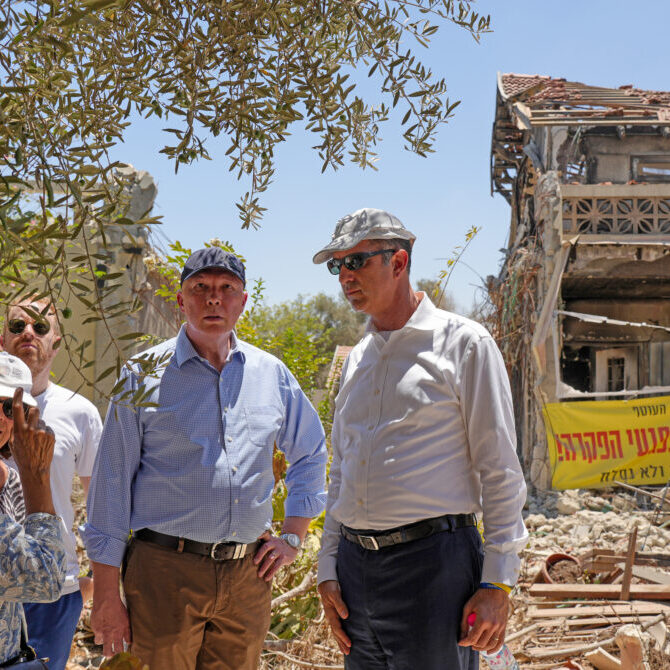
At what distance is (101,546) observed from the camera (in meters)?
3.00

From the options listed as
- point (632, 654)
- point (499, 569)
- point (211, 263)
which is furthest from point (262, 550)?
point (632, 654)

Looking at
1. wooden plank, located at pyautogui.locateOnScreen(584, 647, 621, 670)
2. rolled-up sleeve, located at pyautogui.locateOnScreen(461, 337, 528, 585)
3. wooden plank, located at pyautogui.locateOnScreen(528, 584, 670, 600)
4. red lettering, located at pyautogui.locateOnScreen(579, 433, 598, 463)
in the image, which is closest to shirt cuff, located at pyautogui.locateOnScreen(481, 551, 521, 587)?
rolled-up sleeve, located at pyautogui.locateOnScreen(461, 337, 528, 585)

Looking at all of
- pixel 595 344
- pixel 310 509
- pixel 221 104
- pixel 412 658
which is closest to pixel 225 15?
pixel 221 104

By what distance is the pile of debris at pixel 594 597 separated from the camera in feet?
18.0

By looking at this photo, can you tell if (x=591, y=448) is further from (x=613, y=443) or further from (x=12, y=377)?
(x=12, y=377)

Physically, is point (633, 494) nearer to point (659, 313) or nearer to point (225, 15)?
point (659, 313)

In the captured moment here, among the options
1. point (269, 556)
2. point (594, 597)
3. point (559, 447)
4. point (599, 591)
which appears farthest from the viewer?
point (559, 447)

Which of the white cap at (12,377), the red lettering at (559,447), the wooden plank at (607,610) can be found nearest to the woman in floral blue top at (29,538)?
the white cap at (12,377)

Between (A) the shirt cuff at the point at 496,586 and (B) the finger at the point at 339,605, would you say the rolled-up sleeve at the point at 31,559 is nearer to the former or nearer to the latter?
(B) the finger at the point at 339,605

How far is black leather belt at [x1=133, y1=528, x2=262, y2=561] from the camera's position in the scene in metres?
3.02

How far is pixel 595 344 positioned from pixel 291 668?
12197mm

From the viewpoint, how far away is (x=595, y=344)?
15.6 m

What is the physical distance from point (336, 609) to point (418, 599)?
384 millimetres

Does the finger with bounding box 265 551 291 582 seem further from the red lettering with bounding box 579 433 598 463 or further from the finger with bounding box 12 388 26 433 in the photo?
the red lettering with bounding box 579 433 598 463
